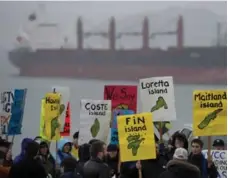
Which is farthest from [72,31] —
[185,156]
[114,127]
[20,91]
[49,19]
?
[185,156]

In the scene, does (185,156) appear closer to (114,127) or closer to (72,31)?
(114,127)

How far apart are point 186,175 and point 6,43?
1224 centimetres

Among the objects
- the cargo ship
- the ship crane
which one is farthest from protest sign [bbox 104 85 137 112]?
the cargo ship

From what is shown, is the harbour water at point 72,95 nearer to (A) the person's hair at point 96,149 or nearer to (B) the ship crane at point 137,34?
(B) the ship crane at point 137,34

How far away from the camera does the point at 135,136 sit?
735cm

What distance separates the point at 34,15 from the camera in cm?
1711

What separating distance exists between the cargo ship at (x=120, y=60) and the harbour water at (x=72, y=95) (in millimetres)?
172

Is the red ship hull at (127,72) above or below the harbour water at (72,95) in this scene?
above

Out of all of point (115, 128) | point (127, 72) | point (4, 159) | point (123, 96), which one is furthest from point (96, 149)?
point (127, 72)

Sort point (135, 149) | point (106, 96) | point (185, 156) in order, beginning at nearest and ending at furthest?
point (185, 156) < point (135, 149) < point (106, 96)

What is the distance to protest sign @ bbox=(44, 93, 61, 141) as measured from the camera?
373 inches

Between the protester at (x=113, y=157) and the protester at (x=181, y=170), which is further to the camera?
the protester at (x=113, y=157)

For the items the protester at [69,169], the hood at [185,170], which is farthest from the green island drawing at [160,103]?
the hood at [185,170]

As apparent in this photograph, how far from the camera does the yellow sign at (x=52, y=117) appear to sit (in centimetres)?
947
